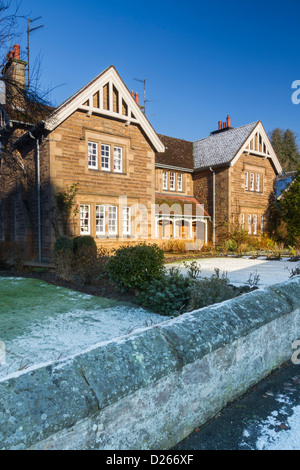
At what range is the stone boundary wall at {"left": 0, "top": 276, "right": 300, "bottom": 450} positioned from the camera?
1461mm

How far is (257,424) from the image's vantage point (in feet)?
7.50

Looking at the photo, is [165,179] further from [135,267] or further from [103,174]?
[135,267]

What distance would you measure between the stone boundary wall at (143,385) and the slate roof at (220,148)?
788 inches

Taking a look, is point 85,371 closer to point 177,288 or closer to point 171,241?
point 177,288

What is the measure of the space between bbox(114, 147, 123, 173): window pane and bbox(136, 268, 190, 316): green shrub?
11425mm

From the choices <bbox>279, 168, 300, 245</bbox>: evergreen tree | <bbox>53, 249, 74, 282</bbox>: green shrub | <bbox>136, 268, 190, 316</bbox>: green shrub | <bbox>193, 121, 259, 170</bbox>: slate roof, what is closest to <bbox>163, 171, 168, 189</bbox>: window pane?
<bbox>193, 121, 259, 170</bbox>: slate roof

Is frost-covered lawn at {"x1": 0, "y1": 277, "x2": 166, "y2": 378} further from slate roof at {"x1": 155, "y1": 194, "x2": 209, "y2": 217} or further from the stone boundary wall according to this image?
slate roof at {"x1": 155, "y1": 194, "x2": 209, "y2": 217}

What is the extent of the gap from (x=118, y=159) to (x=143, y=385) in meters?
15.7

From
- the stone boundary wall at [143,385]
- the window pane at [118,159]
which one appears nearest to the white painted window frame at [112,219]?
the window pane at [118,159]

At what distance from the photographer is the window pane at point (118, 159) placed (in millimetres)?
16531

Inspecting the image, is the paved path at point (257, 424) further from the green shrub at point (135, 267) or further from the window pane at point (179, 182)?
the window pane at point (179, 182)
